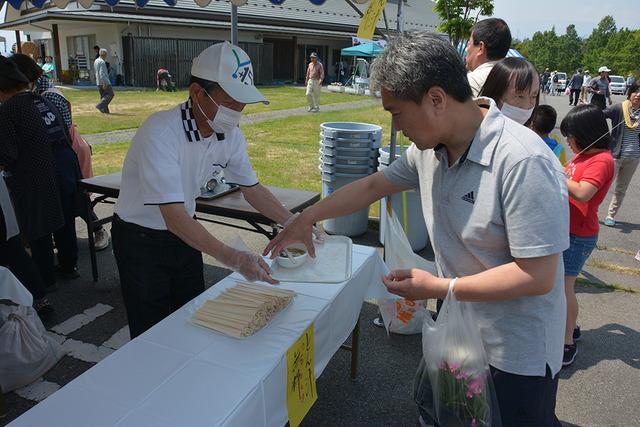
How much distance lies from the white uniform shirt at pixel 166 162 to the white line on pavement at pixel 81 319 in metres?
1.65

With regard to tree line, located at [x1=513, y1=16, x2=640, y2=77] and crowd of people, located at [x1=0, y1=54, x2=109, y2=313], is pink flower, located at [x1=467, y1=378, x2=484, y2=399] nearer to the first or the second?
crowd of people, located at [x1=0, y1=54, x2=109, y2=313]

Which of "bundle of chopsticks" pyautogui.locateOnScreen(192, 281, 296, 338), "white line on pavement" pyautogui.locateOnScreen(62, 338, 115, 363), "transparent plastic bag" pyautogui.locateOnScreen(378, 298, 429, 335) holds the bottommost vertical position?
"white line on pavement" pyautogui.locateOnScreen(62, 338, 115, 363)

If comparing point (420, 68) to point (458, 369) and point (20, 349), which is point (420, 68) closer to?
point (458, 369)

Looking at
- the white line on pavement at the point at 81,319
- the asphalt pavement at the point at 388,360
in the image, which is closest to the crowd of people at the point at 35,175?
the white line on pavement at the point at 81,319

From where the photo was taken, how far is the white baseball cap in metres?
1.72

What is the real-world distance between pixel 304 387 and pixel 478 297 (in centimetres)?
72

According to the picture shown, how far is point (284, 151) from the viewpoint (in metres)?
8.82

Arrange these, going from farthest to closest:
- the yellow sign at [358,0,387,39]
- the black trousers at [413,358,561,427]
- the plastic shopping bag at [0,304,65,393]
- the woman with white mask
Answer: the yellow sign at [358,0,387,39]
the plastic shopping bag at [0,304,65,393]
the woman with white mask
the black trousers at [413,358,561,427]

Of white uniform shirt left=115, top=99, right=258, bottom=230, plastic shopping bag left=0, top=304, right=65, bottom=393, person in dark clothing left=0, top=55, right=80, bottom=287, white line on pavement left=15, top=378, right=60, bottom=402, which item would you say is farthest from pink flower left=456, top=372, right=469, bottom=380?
person in dark clothing left=0, top=55, right=80, bottom=287

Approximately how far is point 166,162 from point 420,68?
41.3 inches

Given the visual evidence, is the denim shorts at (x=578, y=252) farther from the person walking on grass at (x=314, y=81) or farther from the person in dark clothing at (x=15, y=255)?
the person walking on grass at (x=314, y=81)

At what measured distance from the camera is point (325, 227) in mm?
4855

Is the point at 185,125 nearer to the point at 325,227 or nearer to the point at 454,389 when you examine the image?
the point at 454,389

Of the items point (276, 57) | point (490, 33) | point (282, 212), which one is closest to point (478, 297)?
point (282, 212)
